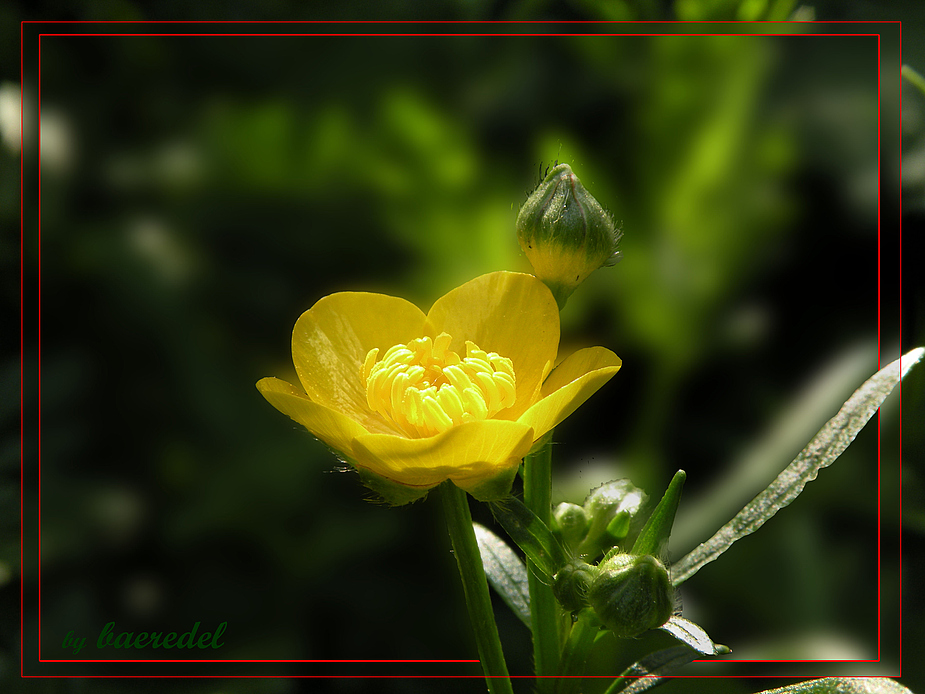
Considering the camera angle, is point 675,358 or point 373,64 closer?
point 675,358

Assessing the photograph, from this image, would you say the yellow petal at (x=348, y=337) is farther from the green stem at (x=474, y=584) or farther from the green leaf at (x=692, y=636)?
the green leaf at (x=692, y=636)

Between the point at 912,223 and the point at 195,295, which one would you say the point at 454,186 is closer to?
the point at 195,295

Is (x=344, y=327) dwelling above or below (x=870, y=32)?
below

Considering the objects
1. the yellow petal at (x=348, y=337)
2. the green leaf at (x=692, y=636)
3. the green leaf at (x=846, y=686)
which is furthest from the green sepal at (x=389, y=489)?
the green leaf at (x=846, y=686)

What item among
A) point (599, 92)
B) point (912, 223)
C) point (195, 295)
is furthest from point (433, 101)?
point (912, 223)

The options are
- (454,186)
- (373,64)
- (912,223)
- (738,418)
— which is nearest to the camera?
(912,223)

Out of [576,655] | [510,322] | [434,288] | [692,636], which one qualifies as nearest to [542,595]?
[576,655]

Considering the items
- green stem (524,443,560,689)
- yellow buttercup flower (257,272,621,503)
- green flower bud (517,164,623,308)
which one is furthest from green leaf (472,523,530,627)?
green flower bud (517,164,623,308)
